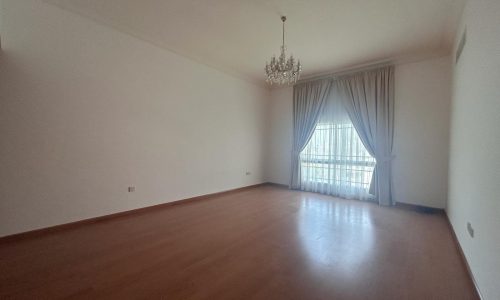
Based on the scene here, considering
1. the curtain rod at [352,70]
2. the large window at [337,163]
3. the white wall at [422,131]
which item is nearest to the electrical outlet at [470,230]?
the white wall at [422,131]

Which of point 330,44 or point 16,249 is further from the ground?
point 330,44

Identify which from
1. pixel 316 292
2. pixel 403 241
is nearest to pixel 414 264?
pixel 403 241

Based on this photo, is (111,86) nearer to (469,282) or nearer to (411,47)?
(469,282)

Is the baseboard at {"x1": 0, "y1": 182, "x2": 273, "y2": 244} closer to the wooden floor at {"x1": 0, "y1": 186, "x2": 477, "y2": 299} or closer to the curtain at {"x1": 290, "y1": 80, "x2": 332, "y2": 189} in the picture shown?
the wooden floor at {"x1": 0, "y1": 186, "x2": 477, "y2": 299}

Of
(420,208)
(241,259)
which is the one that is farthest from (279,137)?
(241,259)

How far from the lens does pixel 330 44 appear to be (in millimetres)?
3613

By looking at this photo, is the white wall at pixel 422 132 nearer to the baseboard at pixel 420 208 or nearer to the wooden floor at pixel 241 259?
the baseboard at pixel 420 208

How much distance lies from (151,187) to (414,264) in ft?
12.5

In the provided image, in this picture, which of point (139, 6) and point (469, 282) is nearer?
point (469, 282)

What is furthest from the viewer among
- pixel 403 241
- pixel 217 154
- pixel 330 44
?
pixel 217 154

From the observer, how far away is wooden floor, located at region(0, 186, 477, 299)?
162cm

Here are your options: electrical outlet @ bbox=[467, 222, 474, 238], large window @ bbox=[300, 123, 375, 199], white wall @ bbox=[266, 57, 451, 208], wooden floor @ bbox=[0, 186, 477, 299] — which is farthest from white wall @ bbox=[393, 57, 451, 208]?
electrical outlet @ bbox=[467, 222, 474, 238]

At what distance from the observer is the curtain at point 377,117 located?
4.15 m

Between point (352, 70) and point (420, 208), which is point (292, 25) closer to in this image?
point (352, 70)
